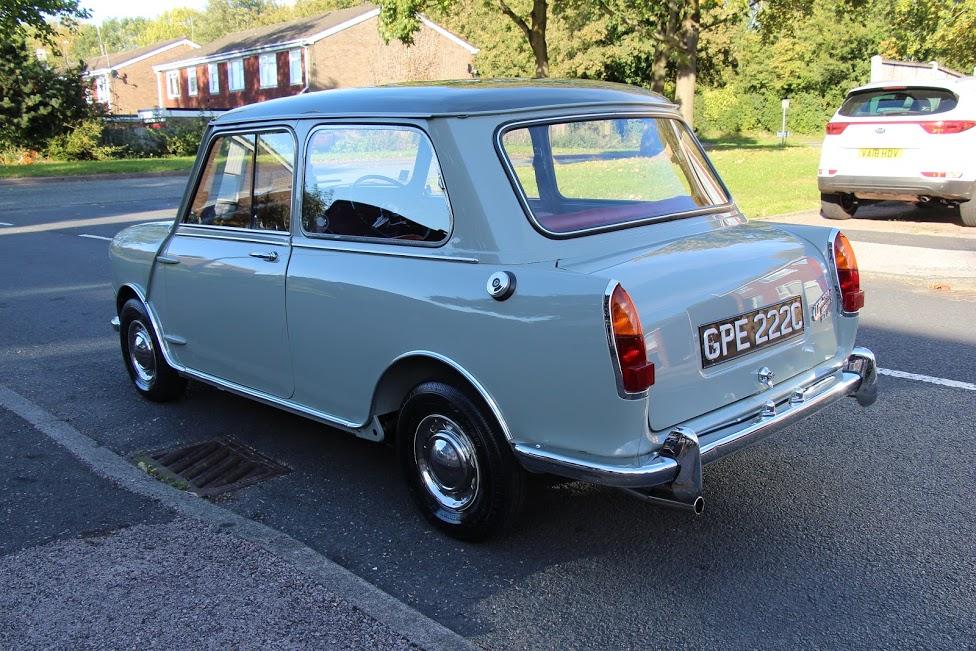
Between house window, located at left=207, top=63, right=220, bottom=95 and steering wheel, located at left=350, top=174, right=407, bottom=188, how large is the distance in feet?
185

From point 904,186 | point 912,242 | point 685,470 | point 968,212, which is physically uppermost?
point 904,186

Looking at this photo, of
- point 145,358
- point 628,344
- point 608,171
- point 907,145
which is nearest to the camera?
point 628,344

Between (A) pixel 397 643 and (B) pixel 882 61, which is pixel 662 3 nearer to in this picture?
(B) pixel 882 61

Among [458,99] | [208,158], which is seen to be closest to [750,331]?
[458,99]

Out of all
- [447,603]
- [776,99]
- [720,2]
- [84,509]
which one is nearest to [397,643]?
[447,603]

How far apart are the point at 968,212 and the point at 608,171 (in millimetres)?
9438

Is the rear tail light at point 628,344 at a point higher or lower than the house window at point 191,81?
lower

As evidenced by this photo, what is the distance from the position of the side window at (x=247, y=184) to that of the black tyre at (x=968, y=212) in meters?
10.4

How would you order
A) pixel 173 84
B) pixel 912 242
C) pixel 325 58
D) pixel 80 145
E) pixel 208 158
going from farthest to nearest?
pixel 173 84
pixel 325 58
pixel 80 145
pixel 912 242
pixel 208 158

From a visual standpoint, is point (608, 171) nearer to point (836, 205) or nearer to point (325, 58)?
point (836, 205)

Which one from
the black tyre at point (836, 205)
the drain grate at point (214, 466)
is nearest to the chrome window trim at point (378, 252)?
the drain grate at point (214, 466)

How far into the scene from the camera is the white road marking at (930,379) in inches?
220

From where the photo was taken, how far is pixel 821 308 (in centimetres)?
395

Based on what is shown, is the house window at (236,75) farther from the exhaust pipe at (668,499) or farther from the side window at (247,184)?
the exhaust pipe at (668,499)
